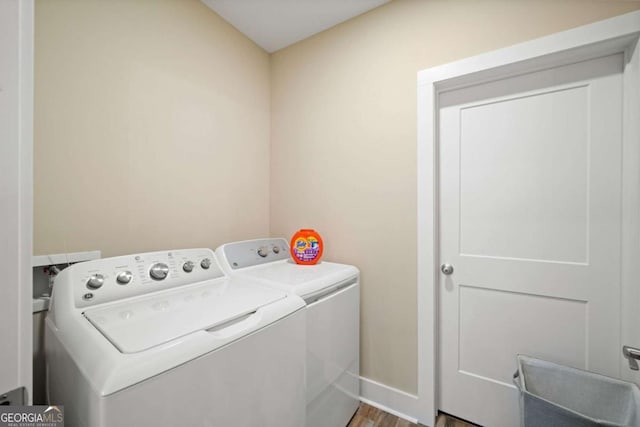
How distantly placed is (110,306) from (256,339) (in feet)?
1.81

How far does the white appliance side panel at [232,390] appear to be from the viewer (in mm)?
635

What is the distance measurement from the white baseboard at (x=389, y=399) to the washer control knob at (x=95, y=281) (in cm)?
157

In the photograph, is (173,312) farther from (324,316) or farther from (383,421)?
(383,421)

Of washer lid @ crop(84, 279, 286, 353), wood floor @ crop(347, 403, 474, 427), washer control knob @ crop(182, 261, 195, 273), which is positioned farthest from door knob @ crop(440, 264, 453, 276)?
washer control knob @ crop(182, 261, 195, 273)

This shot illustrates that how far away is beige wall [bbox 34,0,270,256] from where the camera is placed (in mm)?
1123

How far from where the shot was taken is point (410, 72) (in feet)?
5.16

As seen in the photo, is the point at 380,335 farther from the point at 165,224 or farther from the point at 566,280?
the point at 165,224

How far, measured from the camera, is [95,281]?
99 cm

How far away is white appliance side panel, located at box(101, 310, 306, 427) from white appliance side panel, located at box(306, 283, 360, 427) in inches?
5.1

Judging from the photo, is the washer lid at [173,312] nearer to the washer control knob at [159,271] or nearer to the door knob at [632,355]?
the washer control knob at [159,271]

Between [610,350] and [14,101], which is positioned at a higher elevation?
[14,101]

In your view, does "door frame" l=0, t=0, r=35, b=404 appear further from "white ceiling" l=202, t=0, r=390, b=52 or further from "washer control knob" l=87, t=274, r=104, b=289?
"white ceiling" l=202, t=0, r=390, b=52

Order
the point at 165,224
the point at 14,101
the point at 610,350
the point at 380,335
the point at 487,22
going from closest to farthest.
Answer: the point at 14,101, the point at 610,350, the point at 487,22, the point at 165,224, the point at 380,335

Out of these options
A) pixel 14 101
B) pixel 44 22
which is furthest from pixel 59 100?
pixel 14 101
